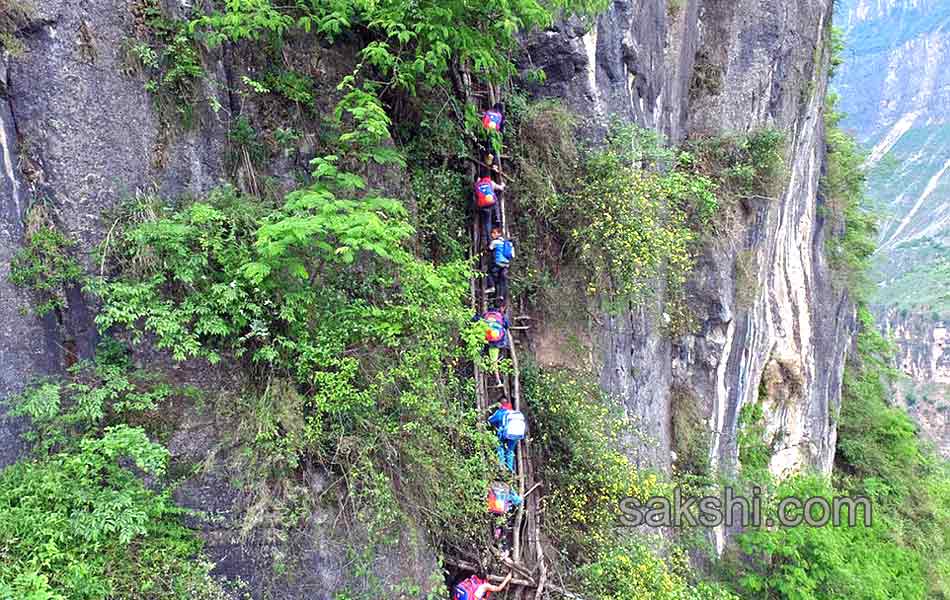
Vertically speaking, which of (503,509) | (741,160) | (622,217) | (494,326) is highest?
(741,160)

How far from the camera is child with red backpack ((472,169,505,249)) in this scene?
6043mm

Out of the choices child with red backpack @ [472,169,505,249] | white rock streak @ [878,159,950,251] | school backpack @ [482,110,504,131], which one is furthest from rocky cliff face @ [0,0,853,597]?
white rock streak @ [878,159,950,251]

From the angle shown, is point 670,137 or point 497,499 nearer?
point 497,499

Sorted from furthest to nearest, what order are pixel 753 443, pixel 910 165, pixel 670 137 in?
pixel 910 165
pixel 753 443
pixel 670 137

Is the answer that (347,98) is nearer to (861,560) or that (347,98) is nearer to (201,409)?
(201,409)

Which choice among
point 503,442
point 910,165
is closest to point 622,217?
point 503,442

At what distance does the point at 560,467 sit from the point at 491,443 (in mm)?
1314

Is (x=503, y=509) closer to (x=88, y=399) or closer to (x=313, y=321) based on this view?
(x=313, y=321)

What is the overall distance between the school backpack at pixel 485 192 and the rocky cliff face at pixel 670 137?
179 cm

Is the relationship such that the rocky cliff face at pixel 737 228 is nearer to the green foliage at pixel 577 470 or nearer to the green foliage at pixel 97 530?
the green foliage at pixel 577 470

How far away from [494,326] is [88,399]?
3586 millimetres

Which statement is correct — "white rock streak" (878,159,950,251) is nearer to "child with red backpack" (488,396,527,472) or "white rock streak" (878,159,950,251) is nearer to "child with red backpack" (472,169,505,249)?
"child with red backpack" (472,169,505,249)

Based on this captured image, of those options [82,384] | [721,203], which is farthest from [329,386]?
[721,203]

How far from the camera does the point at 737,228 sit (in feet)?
31.2
